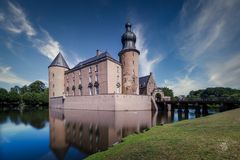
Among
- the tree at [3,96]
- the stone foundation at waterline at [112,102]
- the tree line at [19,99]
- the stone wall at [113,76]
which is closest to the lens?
the stone foundation at waterline at [112,102]

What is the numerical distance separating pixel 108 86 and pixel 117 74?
4.51 metres

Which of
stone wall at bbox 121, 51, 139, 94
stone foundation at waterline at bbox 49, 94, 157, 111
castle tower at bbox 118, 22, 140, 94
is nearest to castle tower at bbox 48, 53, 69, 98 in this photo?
stone foundation at waterline at bbox 49, 94, 157, 111

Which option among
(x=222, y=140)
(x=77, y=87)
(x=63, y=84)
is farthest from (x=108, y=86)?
(x=222, y=140)

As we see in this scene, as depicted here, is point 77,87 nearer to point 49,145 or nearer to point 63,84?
point 63,84

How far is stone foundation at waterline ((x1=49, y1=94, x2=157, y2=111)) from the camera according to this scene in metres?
28.7

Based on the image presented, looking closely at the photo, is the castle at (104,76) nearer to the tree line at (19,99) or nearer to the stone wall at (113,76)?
the stone wall at (113,76)

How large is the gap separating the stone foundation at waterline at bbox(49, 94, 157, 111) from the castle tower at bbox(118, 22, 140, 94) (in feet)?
16.4

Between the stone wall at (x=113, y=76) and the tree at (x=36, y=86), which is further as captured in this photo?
the tree at (x=36, y=86)

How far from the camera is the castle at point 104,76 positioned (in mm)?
33250

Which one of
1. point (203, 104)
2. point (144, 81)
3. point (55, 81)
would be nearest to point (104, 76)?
point (144, 81)

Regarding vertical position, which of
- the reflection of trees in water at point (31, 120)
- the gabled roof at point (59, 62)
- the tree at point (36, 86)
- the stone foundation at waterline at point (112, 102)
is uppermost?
the gabled roof at point (59, 62)

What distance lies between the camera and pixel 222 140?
18.5 ft

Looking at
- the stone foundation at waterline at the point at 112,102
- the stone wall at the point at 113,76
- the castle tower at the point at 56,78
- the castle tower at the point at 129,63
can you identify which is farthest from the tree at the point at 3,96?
the castle tower at the point at 129,63

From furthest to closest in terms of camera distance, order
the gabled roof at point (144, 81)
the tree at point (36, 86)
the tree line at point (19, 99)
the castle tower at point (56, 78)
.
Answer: the tree at point (36, 86) < the tree line at point (19, 99) < the gabled roof at point (144, 81) < the castle tower at point (56, 78)
